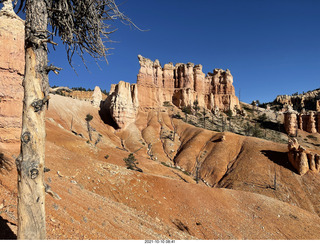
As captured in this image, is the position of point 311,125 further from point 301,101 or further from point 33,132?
point 33,132

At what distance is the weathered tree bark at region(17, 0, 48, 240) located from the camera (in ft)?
9.80

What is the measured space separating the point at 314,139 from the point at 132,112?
55032 mm

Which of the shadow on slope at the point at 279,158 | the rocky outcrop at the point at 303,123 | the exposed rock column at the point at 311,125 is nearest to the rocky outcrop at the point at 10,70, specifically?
the shadow on slope at the point at 279,158

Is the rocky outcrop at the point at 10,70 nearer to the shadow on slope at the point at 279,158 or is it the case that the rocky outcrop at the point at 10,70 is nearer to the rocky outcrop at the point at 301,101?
the shadow on slope at the point at 279,158

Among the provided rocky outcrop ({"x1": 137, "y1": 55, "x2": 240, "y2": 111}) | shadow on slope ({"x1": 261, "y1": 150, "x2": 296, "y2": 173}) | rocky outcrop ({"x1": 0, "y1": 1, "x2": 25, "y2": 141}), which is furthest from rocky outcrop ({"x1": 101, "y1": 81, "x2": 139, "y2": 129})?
rocky outcrop ({"x1": 0, "y1": 1, "x2": 25, "y2": 141})

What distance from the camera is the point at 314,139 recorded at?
57875mm

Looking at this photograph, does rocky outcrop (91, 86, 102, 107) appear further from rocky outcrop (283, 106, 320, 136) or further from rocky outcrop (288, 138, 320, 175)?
rocky outcrop (283, 106, 320, 136)

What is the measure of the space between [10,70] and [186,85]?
7289cm

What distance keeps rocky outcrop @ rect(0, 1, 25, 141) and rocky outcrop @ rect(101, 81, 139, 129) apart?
43344 mm

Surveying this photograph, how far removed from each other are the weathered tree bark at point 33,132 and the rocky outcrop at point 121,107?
2096 inches

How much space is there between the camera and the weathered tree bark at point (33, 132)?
9.80 ft

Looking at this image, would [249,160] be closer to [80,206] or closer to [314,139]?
[80,206]

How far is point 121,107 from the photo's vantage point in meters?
56.4

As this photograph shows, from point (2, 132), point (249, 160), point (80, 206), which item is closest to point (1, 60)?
point (2, 132)
